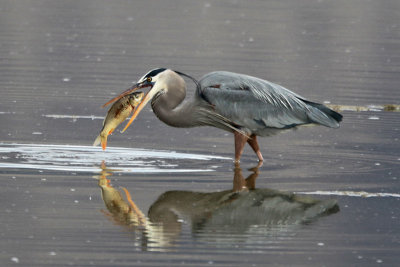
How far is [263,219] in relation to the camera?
9.84m

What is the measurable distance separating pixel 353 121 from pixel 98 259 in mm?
8435

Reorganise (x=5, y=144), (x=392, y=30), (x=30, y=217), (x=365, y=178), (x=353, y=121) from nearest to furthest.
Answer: (x=30, y=217), (x=365, y=178), (x=5, y=144), (x=353, y=121), (x=392, y=30)

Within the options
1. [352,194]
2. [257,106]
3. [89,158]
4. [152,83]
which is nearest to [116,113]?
[152,83]

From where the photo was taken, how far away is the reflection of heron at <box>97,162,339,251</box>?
928 centimetres

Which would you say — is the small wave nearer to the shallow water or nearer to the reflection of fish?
the shallow water

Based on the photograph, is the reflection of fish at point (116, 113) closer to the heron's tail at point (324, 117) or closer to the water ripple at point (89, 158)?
the water ripple at point (89, 158)

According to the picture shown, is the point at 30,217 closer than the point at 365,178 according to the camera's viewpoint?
Yes

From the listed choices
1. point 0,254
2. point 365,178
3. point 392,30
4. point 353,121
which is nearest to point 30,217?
point 0,254

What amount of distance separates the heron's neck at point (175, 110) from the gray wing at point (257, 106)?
210 millimetres

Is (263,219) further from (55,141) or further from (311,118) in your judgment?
(55,141)

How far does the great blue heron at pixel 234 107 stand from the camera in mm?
12398

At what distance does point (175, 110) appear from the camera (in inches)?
490

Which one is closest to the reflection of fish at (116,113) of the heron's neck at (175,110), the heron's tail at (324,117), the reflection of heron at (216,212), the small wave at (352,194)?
the heron's neck at (175,110)

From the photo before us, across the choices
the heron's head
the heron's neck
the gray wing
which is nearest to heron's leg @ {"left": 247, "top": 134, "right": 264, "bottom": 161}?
the gray wing
